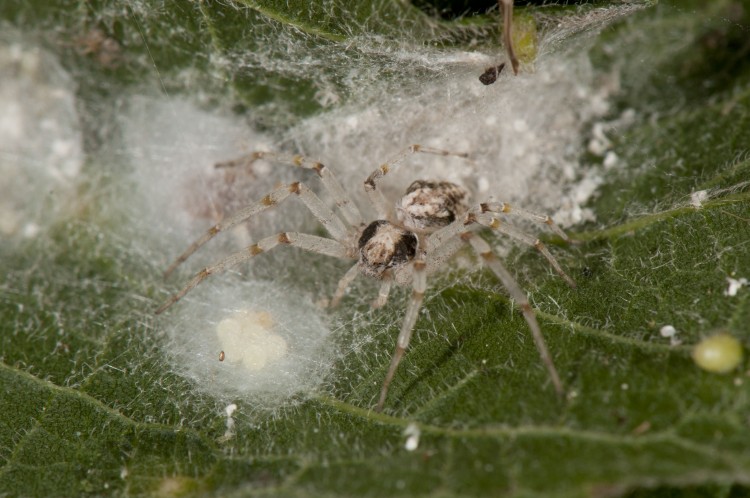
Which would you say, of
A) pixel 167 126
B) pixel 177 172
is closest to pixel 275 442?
pixel 177 172

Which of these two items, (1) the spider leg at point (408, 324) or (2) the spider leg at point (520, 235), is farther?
(2) the spider leg at point (520, 235)

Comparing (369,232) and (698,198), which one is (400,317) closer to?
(369,232)

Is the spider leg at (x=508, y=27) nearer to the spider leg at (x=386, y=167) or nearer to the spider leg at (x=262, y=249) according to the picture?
the spider leg at (x=386, y=167)

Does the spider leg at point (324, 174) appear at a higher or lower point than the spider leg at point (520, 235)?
higher

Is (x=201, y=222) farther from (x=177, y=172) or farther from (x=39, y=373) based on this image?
(x=39, y=373)

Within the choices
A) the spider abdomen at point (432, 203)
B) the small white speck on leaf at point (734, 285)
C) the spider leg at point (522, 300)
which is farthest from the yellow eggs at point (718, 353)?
the spider abdomen at point (432, 203)

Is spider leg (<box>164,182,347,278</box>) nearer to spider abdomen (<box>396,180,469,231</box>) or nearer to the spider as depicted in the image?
the spider

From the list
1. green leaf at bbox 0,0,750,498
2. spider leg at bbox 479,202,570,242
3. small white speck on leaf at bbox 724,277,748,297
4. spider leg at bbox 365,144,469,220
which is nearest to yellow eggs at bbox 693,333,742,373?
green leaf at bbox 0,0,750,498

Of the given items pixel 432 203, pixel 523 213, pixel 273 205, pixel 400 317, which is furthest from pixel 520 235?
pixel 273 205
